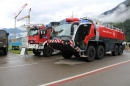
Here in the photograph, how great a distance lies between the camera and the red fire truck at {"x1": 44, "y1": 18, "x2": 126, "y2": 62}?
33.2 ft

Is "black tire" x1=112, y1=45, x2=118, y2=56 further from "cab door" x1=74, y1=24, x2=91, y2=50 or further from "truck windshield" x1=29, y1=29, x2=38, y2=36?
"truck windshield" x1=29, y1=29, x2=38, y2=36

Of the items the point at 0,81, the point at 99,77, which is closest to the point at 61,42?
the point at 99,77

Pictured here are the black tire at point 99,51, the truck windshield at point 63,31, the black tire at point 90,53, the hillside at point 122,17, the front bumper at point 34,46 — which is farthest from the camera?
the hillside at point 122,17

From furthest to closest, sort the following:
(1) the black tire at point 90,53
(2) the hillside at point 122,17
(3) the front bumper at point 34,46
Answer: (2) the hillside at point 122,17 → (3) the front bumper at point 34,46 → (1) the black tire at point 90,53

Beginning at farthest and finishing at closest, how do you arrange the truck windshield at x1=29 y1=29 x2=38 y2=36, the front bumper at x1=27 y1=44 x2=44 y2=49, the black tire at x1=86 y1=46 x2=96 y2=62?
the truck windshield at x1=29 y1=29 x2=38 y2=36, the front bumper at x1=27 y1=44 x2=44 y2=49, the black tire at x1=86 y1=46 x2=96 y2=62

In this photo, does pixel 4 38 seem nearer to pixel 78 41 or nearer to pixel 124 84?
pixel 78 41

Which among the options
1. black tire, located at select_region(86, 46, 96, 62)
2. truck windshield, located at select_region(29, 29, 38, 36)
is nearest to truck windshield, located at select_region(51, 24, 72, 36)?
black tire, located at select_region(86, 46, 96, 62)

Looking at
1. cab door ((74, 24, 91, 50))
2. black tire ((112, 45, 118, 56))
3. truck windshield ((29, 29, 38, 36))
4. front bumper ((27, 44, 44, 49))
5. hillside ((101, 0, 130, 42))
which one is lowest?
black tire ((112, 45, 118, 56))

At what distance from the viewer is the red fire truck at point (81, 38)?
33.2ft

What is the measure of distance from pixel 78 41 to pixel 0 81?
539cm

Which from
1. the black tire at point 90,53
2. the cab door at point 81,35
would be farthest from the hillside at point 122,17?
the cab door at point 81,35

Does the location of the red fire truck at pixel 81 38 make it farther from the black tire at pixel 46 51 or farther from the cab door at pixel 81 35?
the black tire at pixel 46 51

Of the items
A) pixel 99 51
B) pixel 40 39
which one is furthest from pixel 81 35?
pixel 40 39

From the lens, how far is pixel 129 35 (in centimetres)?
6159
